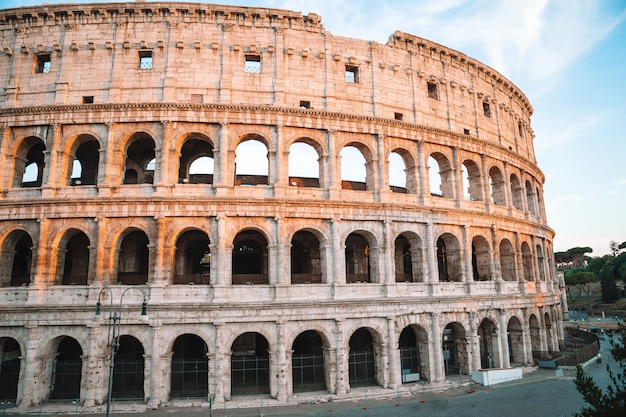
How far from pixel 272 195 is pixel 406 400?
38.3 ft

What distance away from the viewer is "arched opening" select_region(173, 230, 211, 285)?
1991cm

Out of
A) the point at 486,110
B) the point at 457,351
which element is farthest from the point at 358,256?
the point at 486,110

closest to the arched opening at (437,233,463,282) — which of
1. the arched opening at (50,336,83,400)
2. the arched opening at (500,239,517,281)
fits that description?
the arched opening at (500,239,517,281)

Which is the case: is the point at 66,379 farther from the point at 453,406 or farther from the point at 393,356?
the point at 453,406

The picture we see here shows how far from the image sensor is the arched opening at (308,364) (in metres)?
19.4

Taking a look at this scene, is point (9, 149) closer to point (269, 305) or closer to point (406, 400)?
point (269, 305)

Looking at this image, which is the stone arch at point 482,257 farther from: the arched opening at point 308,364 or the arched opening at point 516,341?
the arched opening at point 308,364

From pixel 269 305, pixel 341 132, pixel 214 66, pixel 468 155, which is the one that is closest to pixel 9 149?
pixel 214 66

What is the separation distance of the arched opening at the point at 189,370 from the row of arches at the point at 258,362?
0.15ft

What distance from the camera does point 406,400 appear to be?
1805 centimetres

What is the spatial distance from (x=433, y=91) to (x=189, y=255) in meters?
18.2

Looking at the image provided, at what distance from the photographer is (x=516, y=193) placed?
2816 cm

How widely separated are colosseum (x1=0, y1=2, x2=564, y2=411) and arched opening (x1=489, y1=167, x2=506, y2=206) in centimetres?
183

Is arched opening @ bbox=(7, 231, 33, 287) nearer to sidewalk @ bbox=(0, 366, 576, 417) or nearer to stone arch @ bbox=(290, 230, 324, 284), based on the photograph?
sidewalk @ bbox=(0, 366, 576, 417)
